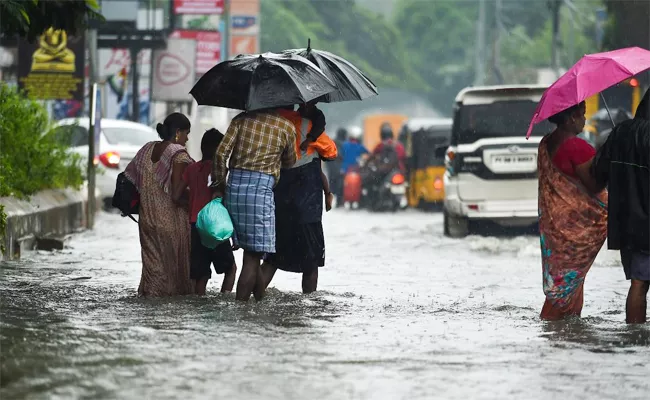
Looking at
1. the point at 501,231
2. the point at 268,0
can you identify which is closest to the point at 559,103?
the point at 501,231

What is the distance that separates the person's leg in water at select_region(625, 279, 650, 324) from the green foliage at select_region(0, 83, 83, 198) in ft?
20.8

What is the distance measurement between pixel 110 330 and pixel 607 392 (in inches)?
120

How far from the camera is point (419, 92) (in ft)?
374

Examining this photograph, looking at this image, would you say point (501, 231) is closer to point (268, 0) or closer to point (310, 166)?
point (310, 166)

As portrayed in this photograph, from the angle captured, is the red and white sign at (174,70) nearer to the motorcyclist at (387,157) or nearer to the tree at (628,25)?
the motorcyclist at (387,157)

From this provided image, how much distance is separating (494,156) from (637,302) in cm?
972

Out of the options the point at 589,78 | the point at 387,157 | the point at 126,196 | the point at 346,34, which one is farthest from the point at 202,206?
the point at 346,34

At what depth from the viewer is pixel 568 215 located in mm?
9734

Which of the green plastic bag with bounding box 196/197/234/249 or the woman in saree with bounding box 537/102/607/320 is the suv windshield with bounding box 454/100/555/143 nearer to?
the green plastic bag with bounding box 196/197/234/249

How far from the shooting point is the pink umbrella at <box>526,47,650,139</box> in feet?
31.7

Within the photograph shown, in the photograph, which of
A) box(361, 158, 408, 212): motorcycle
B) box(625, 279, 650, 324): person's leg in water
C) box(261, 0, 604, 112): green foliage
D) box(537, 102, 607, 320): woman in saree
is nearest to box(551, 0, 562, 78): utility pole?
box(361, 158, 408, 212): motorcycle

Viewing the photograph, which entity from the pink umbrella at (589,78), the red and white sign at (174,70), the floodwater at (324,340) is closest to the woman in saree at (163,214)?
the floodwater at (324,340)

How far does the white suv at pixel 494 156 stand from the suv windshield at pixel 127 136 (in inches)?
277

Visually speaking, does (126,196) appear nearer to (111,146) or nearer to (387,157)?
(111,146)
